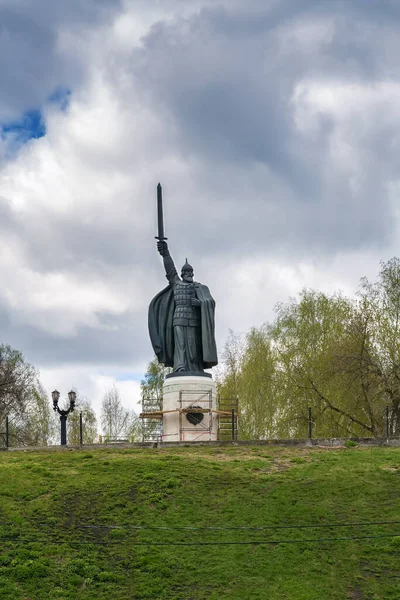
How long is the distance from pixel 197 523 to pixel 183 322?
11.3 metres

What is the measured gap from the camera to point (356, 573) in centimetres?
1848

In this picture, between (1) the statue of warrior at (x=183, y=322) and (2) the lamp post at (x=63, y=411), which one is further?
(1) the statue of warrior at (x=183, y=322)

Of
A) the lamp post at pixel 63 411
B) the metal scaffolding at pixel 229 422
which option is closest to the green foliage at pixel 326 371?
the metal scaffolding at pixel 229 422

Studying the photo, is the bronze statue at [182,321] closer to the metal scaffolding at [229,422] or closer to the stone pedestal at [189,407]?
the stone pedestal at [189,407]

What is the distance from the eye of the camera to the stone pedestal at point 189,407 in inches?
1180

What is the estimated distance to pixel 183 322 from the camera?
31.3m

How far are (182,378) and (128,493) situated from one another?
8.19 metres

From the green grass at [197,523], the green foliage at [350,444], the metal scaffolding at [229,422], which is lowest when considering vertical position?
the green grass at [197,523]

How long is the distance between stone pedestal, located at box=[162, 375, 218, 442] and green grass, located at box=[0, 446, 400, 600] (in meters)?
3.88

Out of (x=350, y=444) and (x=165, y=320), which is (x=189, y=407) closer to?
(x=165, y=320)

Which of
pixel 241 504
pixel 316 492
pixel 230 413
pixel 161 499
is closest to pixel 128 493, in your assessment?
pixel 161 499

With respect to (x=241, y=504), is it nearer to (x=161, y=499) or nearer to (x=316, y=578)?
(x=161, y=499)

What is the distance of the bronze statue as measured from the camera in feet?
102

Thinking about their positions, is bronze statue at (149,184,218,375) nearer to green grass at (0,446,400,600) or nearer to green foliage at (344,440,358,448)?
green grass at (0,446,400,600)
